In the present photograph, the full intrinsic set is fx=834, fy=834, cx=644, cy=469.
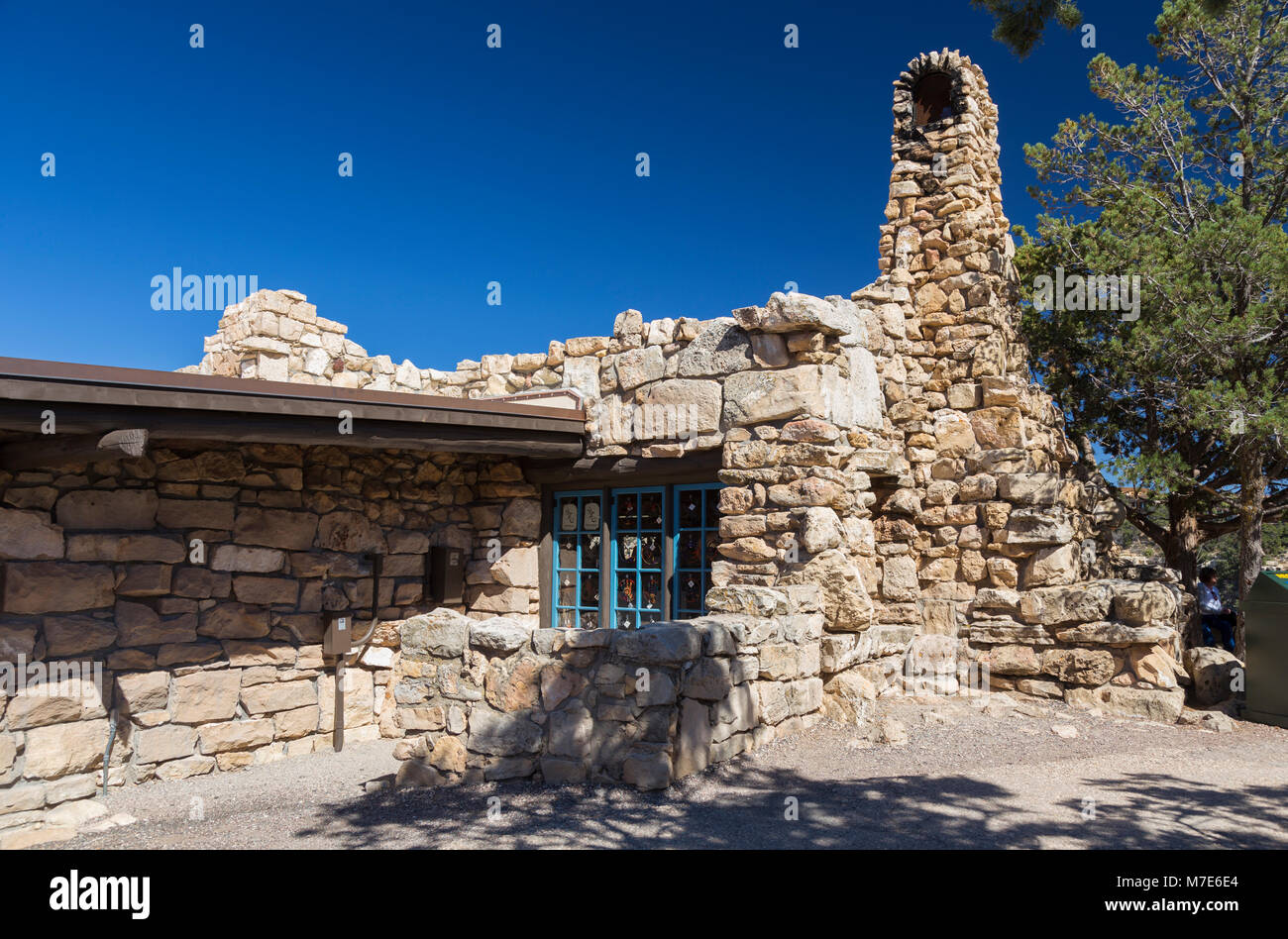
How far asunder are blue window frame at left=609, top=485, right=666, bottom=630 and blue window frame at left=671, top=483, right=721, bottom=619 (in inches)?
4.7

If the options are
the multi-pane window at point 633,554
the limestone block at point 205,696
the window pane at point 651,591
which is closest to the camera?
the limestone block at point 205,696

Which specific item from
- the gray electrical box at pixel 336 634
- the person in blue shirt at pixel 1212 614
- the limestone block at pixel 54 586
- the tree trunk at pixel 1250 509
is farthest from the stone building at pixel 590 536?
the person in blue shirt at pixel 1212 614

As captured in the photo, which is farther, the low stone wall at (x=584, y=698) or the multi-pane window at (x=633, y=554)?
the multi-pane window at (x=633, y=554)

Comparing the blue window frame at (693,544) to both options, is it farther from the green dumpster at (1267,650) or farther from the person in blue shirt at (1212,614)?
the person in blue shirt at (1212,614)

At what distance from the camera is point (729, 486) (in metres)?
6.40

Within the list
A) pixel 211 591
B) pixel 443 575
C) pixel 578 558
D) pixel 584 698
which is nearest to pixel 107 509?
pixel 211 591

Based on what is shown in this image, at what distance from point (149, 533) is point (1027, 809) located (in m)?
6.26

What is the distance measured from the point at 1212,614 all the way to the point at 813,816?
235 inches

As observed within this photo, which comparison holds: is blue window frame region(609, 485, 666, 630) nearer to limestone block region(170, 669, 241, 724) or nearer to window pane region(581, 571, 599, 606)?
window pane region(581, 571, 599, 606)

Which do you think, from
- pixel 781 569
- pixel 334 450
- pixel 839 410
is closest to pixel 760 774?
pixel 781 569

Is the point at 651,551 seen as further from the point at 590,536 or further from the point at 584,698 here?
the point at 584,698

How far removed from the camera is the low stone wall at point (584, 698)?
4426mm

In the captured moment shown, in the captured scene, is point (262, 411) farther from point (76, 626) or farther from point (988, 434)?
point (988, 434)

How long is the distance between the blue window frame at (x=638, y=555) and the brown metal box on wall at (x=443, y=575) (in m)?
1.65
